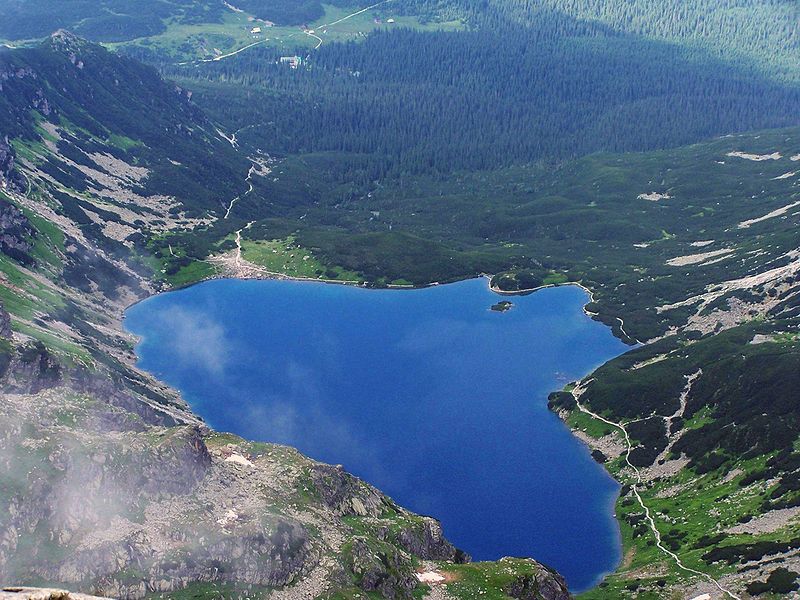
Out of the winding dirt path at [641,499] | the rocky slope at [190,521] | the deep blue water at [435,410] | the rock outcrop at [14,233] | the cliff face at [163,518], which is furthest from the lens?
the rock outcrop at [14,233]

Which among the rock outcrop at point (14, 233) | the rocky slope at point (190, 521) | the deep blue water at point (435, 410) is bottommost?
the rocky slope at point (190, 521)

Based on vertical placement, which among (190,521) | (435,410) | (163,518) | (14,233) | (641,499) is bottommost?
(190,521)

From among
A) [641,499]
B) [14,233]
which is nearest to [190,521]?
[641,499]

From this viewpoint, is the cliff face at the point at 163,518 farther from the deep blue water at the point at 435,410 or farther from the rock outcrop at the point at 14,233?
the rock outcrop at the point at 14,233

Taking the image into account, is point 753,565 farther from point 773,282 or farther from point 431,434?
point 773,282

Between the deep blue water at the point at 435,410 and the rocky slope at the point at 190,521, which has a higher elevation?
the deep blue water at the point at 435,410

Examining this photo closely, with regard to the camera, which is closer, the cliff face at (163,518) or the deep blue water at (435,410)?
the cliff face at (163,518)

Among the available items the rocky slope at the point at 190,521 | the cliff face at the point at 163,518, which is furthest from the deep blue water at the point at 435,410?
the cliff face at the point at 163,518

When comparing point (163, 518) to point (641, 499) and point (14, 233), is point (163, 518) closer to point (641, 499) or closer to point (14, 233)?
point (641, 499)

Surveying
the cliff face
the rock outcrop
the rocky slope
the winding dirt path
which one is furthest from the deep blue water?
the cliff face

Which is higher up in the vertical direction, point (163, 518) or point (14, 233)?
point (14, 233)
